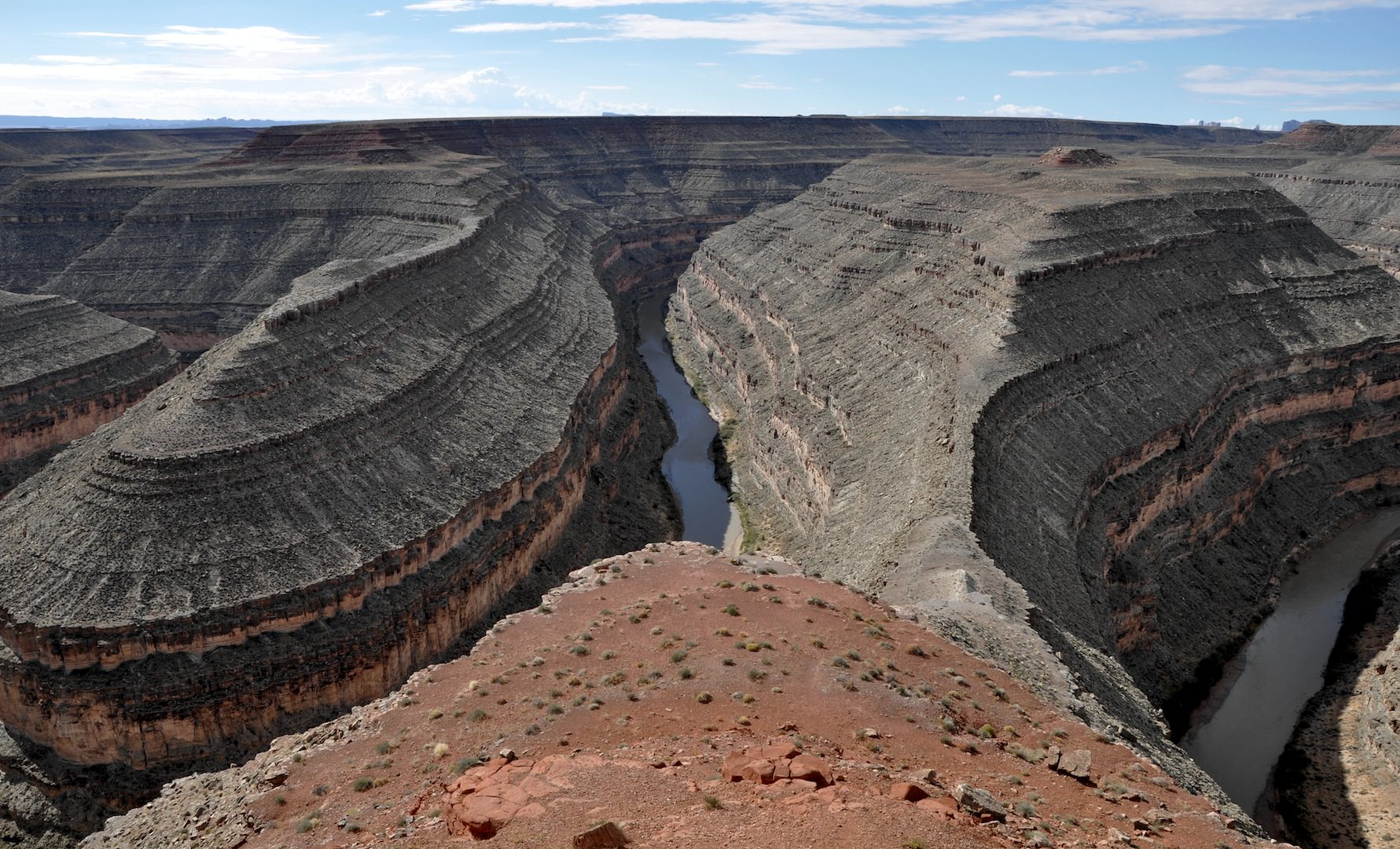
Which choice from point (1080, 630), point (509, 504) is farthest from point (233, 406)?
point (1080, 630)

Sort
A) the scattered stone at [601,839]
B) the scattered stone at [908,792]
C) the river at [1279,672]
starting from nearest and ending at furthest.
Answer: the scattered stone at [601,839] → the scattered stone at [908,792] → the river at [1279,672]

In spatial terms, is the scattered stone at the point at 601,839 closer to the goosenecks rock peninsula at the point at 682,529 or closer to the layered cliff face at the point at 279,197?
the goosenecks rock peninsula at the point at 682,529

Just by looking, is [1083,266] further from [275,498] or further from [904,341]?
[275,498]

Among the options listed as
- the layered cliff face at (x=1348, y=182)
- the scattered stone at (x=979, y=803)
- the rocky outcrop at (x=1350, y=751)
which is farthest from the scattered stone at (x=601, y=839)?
the layered cliff face at (x=1348, y=182)

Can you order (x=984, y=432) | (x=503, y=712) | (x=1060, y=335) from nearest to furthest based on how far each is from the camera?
(x=503, y=712) < (x=984, y=432) < (x=1060, y=335)

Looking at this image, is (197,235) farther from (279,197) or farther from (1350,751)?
(1350,751)

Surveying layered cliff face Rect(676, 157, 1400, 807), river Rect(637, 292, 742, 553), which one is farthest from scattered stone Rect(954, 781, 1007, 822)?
river Rect(637, 292, 742, 553)

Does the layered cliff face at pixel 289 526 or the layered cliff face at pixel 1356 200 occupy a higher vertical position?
the layered cliff face at pixel 1356 200

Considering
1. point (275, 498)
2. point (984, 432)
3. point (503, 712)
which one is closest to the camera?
point (503, 712)
